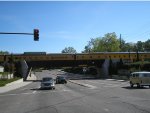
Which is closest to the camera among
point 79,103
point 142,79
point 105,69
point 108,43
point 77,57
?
point 79,103

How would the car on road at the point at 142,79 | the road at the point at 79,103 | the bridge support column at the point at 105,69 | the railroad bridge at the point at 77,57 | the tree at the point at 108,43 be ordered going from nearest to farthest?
the road at the point at 79,103 < the car on road at the point at 142,79 < the railroad bridge at the point at 77,57 < the bridge support column at the point at 105,69 < the tree at the point at 108,43

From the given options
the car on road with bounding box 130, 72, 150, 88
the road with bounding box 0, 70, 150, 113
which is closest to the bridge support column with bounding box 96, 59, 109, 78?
the car on road with bounding box 130, 72, 150, 88

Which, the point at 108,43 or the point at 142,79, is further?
the point at 108,43

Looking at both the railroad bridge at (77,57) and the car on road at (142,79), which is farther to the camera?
the railroad bridge at (77,57)

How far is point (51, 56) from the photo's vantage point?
348 feet

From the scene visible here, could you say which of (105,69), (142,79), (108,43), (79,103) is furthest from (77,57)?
(79,103)

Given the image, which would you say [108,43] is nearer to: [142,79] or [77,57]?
[77,57]

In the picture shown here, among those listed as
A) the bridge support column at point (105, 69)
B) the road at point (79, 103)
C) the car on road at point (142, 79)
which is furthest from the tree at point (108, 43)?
the road at point (79, 103)

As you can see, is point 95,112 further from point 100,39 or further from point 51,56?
point 100,39

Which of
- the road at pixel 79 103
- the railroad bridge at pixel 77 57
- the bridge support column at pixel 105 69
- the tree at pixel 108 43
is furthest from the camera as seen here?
the tree at pixel 108 43

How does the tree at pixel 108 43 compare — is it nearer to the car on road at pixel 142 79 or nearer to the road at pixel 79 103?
the car on road at pixel 142 79

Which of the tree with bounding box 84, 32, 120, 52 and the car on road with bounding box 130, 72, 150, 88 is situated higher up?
the tree with bounding box 84, 32, 120, 52

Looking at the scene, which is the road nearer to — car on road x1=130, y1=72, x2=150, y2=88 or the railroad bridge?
car on road x1=130, y1=72, x2=150, y2=88

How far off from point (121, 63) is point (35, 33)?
263 ft
